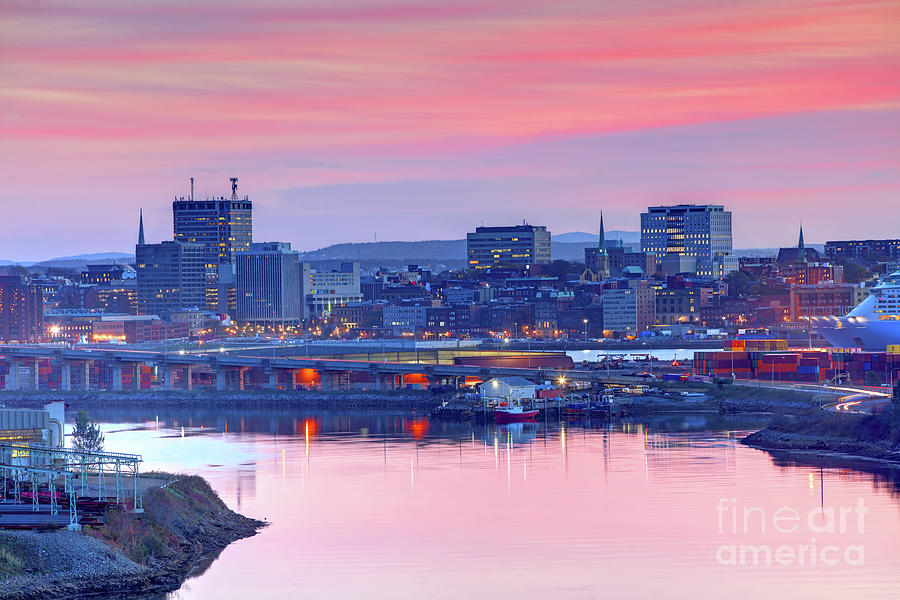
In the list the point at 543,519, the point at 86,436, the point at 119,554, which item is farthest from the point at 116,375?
the point at 119,554

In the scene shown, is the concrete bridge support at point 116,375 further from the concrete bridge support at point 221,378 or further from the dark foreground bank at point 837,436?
the dark foreground bank at point 837,436

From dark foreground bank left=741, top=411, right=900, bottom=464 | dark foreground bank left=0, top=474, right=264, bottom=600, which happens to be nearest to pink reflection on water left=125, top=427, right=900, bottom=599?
dark foreground bank left=0, top=474, right=264, bottom=600

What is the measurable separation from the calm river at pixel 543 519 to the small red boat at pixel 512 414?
1347cm

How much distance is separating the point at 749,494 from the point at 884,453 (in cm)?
1311

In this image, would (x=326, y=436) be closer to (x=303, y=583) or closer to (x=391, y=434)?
(x=391, y=434)

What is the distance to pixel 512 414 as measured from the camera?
94938mm

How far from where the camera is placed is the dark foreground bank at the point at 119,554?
120 ft

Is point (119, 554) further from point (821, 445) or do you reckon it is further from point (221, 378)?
point (221, 378)

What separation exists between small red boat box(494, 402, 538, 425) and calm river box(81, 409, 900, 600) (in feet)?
44.2

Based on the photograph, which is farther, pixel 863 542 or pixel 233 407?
pixel 233 407

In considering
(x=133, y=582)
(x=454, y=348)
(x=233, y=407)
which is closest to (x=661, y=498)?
(x=133, y=582)

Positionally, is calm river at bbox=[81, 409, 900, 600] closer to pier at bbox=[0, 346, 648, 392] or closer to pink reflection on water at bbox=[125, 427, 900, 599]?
pink reflection on water at bbox=[125, 427, 900, 599]

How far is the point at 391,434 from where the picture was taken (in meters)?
Answer: 84.4

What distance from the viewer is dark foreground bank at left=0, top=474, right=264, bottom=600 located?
36500 millimetres
